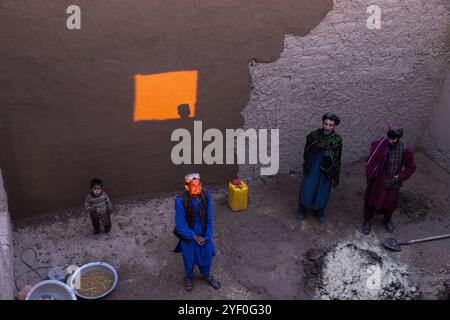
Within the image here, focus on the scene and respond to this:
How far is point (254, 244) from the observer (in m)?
5.55

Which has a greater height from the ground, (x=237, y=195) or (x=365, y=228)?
(x=237, y=195)

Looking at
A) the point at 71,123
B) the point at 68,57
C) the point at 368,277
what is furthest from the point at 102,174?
the point at 368,277

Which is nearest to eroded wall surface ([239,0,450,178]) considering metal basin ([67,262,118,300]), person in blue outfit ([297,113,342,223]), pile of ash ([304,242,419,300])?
person in blue outfit ([297,113,342,223])

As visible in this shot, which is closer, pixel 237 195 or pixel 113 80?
pixel 113 80

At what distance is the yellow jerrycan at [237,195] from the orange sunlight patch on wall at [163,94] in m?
1.08

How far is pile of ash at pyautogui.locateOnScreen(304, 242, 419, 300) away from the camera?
4914mm

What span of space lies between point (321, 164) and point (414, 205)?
1649mm

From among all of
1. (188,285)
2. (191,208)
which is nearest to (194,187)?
(191,208)

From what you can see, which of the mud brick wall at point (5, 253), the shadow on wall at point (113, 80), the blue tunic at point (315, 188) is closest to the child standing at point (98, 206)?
the shadow on wall at point (113, 80)

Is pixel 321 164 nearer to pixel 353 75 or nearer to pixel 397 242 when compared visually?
pixel 397 242

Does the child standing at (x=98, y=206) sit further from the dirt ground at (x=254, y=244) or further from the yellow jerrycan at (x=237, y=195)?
the yellow jerrycan at (x=237, y=195)

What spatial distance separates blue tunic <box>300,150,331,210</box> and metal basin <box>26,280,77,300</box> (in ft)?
9.42

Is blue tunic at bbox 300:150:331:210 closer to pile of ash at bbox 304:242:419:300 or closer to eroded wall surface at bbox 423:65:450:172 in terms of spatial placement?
pile of ash at bbox 304:242:419:300

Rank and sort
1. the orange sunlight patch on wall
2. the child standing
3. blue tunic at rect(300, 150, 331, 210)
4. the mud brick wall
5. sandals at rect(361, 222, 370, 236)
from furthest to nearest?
1. sandals at rect(361, 222, 370, 236)
2. blue tunic at rect(300, 150, 331, 210)
3. the orange sunlight patch on wall
4. the child standing
5. the mud brick wall
